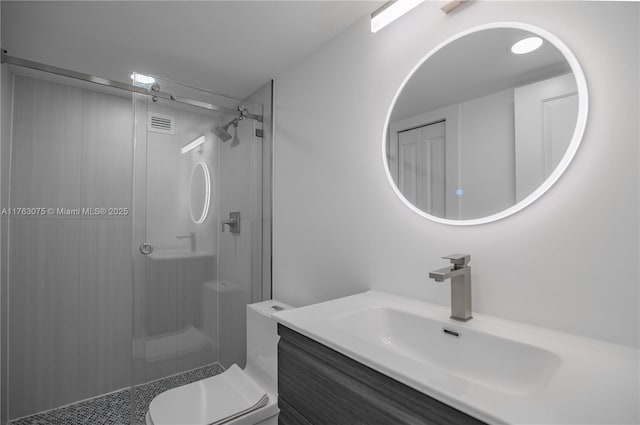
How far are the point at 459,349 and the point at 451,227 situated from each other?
0.44 m

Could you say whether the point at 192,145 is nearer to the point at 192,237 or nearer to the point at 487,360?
the point at 192,237

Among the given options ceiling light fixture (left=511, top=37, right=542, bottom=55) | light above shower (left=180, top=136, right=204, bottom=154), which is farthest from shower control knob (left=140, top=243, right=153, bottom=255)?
ceiling light fixture (left=511, top=37, right=542, bottom=55)

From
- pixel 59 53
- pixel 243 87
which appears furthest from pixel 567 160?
pixel 59 53

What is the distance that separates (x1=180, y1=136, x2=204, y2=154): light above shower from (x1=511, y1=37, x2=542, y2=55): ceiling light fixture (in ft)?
5.65

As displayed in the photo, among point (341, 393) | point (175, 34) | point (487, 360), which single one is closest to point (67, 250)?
point (175, 34)

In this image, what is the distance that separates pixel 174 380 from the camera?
5.98 ft

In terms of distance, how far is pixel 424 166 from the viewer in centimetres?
130

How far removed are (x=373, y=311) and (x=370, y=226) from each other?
0.44m

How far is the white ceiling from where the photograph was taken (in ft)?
4.88

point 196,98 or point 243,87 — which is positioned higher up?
point 243,87

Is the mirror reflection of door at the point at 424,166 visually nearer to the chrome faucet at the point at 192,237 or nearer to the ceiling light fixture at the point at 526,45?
the ceiling light fixture at the point at 526,45

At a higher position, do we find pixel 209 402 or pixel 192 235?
pixel 192 235

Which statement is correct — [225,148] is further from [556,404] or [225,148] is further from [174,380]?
[556,404]

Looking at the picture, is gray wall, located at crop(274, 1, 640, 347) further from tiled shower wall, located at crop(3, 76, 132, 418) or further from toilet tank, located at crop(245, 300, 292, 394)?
tiled shower wall, located at crop(3, 76, 132, 418)
